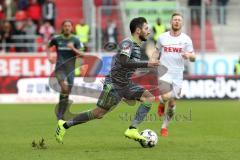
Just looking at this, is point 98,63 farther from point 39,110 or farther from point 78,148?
point 78,148

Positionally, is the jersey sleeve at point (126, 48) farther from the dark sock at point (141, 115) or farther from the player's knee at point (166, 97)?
the player's knee at point (166, 97)

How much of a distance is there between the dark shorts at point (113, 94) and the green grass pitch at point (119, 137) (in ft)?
2.51

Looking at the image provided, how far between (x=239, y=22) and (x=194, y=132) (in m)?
17.2

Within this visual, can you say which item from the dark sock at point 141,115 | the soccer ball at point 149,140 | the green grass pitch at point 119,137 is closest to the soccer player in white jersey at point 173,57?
the green grass pitch at point 119,137

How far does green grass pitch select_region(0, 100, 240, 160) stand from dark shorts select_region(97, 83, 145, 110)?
2.51ft

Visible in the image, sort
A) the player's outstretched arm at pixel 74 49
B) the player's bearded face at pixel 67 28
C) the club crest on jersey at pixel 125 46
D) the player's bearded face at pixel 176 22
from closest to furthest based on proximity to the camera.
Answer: the club crest on jersey at pixel 125 46
the player's bearded face at pixel 176 22
the player's bearded face at pixel 67 28
the player's outstretched arm at pixel 74 49

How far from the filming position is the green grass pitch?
37.6 feet

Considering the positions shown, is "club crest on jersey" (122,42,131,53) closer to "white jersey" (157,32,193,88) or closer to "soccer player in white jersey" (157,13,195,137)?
"soccer player in white jersey" (157,13,195,137)

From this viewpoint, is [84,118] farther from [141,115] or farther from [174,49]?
[174,49]

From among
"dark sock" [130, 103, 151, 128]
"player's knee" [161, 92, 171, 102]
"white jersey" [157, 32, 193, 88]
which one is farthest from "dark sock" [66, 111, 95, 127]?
"white jersey" [157, 32, 193, 88]

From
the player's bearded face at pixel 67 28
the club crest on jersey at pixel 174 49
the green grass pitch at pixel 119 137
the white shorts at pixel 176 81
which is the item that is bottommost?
the green grass pitch at pixel 119 137

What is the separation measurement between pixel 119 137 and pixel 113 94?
2.14 metres

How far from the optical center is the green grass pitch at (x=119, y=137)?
37.6 ft

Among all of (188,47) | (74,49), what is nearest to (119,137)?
(188,47)
